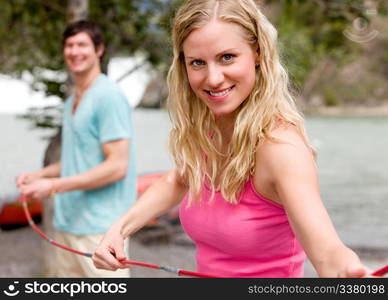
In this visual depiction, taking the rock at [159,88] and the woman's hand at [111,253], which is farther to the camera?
the rock at [159,88]

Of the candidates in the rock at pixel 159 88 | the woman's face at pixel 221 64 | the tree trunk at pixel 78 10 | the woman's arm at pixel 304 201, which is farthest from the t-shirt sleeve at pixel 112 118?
the tree trunk at pixel 78 10

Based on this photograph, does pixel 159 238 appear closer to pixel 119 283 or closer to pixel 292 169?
pixel 119 283

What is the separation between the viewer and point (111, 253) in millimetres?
1852

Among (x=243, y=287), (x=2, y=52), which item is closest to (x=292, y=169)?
(x=243, y=287)

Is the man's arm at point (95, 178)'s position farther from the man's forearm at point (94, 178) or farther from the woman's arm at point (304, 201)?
the woman's arm at point (304, 201)

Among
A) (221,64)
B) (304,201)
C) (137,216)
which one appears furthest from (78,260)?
(304,201)

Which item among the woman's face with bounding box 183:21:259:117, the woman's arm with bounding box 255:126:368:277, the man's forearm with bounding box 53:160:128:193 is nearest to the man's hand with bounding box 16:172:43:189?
the man's forearm with bounding box 53:160:128:193

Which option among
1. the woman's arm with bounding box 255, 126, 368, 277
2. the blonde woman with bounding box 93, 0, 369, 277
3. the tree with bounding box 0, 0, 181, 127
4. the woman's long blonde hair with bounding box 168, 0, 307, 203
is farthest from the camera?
the tree with bounding box 0, 0, 181, 127

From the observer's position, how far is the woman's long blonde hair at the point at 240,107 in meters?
1.61

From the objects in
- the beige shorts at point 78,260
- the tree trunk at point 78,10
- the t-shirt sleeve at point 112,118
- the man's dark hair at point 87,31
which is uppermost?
the tree trunk at point 78,10

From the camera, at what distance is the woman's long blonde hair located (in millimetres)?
1607

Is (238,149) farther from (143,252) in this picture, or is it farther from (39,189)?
(143,252)

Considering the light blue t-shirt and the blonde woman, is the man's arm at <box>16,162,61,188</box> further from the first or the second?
the blonde woman

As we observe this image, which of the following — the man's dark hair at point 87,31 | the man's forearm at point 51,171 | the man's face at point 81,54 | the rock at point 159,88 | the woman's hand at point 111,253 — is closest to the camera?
the woman's hand at point 111,253
